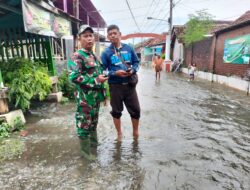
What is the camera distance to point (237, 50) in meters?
11.1

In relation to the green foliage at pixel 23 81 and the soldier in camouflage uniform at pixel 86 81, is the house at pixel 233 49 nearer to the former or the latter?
the green foliage at pixel 23 81

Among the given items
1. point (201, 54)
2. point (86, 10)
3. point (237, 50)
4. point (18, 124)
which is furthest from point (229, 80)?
point (86, 10)

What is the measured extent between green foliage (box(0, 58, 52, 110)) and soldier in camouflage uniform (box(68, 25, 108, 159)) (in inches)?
99.3

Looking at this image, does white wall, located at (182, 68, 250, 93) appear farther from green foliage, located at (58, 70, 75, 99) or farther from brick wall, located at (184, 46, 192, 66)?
green foliage, located at (58, 70, 75, 99)

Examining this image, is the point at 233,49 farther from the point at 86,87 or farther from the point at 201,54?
the point at 86,87

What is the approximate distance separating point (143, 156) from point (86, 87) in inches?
54.6

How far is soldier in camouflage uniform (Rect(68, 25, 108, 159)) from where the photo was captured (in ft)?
9.13

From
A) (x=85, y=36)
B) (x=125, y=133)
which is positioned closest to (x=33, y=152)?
(x=125, y=133)

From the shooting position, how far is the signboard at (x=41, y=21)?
4953mm

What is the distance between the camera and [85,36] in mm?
2904

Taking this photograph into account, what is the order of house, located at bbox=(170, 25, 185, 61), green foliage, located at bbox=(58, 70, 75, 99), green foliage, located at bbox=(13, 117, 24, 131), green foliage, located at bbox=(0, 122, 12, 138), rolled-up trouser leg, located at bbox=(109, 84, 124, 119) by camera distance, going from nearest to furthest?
rolled-up trouser leg, located at bbox=(109, 84, 124, 119) < green foliage, located at bbox=(0, 122, 12, 138) < green foliage, located at bbox=(13, 117, 24, 131) < green foliage, located at bbox=(58, 70, 75, 99) < house, located at bbox=(170, 25, 185, 61)

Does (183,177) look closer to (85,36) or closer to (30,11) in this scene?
(85,36)

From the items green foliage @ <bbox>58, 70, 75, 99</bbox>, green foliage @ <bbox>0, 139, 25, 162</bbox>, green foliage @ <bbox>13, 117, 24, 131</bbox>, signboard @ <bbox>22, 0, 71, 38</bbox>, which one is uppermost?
signboard @ <bbox>22, 0, 71, 38</bbox>

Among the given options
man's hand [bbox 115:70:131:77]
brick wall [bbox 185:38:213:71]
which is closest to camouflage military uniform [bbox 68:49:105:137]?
man's hand [bbox 115:70:131:77]
